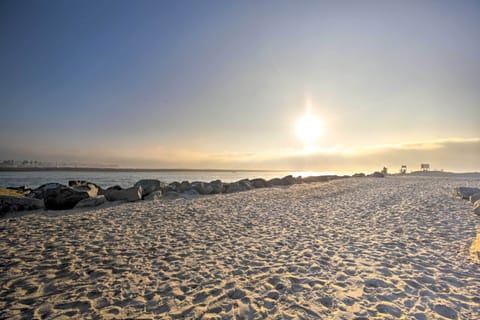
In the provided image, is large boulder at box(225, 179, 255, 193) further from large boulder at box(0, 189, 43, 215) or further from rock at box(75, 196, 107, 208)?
large boulder at box(0, 189, 43, 215)

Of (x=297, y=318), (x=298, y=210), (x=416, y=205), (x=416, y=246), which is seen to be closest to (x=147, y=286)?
(x=297, y=318)

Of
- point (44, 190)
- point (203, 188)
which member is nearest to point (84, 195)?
point (44, 190)

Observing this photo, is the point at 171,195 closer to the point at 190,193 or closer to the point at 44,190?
the point at 190,193

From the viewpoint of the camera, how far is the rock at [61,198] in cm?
1204

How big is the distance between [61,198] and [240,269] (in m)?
11.2

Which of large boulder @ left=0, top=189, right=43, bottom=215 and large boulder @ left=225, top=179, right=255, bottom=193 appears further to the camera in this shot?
large boulder @ left=225, top=179, right=255, bottom=193

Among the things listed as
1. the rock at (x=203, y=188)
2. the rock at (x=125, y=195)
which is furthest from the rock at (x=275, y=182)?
the rock at (x=125, y=195)

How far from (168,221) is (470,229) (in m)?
9.97

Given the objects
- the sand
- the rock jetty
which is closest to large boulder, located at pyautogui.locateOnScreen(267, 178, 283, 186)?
the rock jetty

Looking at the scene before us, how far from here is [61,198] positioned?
40.2ft

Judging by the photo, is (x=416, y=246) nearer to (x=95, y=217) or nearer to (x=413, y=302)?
(x=413, y=302)

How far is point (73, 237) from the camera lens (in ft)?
24.0

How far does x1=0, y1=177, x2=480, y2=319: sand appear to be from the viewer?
381cm

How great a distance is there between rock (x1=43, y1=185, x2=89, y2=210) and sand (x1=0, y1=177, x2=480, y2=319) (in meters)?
3.09
